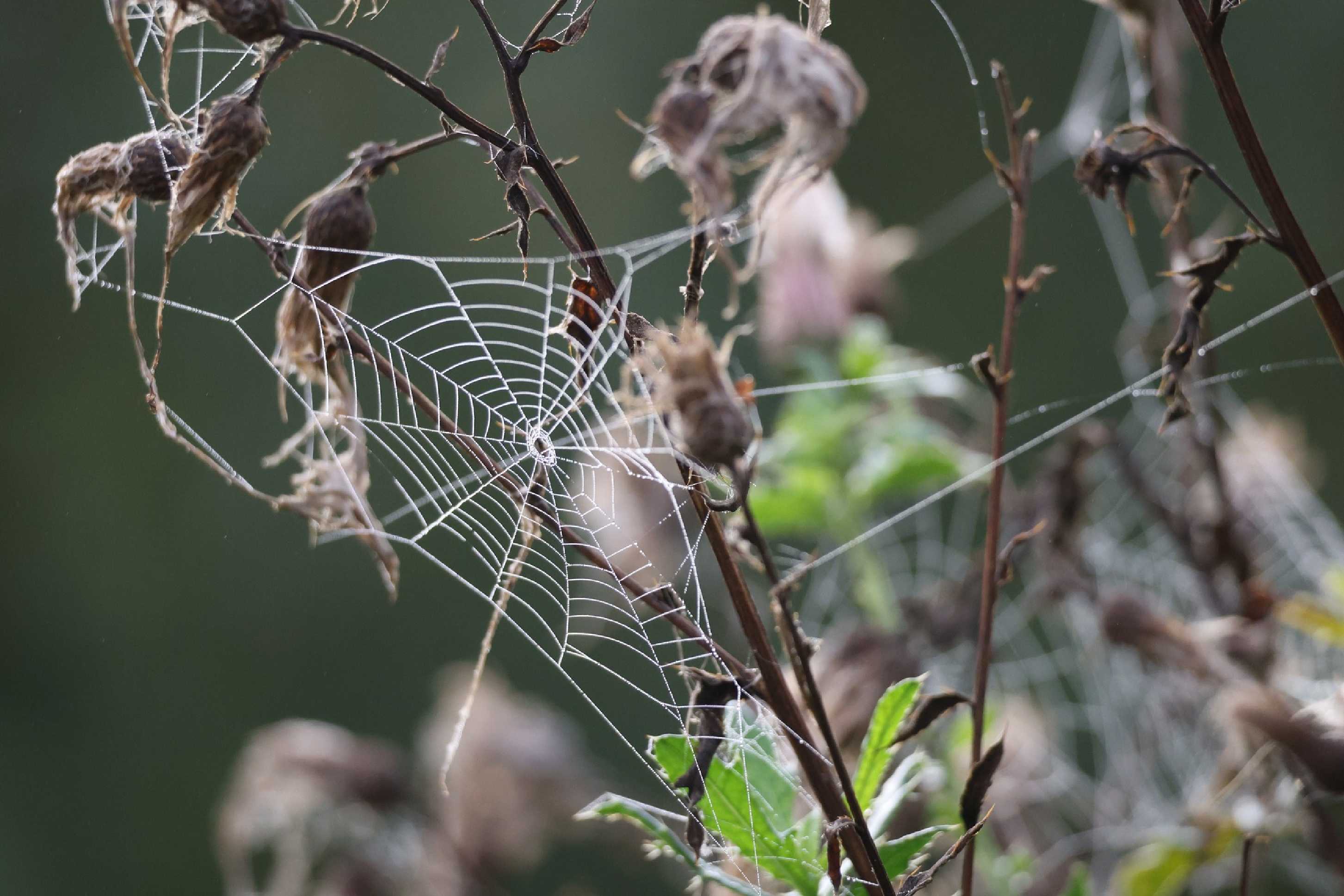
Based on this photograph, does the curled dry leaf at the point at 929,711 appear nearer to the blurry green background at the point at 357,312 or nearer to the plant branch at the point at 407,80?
the plant branch at the point at 407,80

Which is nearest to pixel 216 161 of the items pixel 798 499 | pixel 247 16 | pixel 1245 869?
pixel 247 16

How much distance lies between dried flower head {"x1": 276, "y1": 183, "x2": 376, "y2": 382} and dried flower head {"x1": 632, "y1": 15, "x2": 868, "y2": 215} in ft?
0.30

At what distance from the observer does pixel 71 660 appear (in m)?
1.94

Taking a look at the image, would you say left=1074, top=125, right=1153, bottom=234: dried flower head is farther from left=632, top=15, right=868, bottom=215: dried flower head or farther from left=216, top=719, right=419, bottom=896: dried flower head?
left=216, top=719, right=419, bottom=896: dried flower head

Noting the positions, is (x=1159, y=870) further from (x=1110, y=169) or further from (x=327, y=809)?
(x=327, y=809)

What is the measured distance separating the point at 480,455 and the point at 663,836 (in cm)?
11

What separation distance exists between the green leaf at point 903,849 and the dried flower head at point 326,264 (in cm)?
19

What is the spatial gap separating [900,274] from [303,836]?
Result: 4.46 feet

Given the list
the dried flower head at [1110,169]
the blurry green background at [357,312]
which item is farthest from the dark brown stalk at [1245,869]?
the blurry green background at [357,312]

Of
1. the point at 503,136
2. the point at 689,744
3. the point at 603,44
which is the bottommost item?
the point at 689,744

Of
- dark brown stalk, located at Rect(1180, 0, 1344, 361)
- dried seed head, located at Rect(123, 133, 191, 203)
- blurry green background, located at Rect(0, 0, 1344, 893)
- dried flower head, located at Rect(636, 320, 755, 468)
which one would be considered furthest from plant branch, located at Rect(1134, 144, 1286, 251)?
blurry green background, located at Rect(0, 0, 1344, 893)

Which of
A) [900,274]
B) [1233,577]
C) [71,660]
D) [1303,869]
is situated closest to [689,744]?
[1233,577]

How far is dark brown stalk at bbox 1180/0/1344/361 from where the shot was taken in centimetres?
25

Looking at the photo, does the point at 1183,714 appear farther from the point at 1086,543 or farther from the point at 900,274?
the point at 900,274
